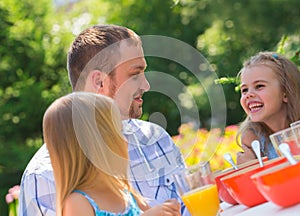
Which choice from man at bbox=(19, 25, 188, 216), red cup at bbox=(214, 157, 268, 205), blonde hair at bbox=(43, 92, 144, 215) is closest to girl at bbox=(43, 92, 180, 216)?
blonde hair at bbox=(43, 92, 144, 215)

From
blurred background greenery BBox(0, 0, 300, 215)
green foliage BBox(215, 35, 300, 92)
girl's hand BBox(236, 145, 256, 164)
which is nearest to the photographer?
girl's hand BBox(236, 145, 256, 164)

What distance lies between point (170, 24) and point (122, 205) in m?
6.73

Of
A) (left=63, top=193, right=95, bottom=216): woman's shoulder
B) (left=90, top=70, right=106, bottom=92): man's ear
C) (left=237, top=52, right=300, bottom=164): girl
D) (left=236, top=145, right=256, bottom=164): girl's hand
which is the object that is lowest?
(left=63, top=193, right=95, bottom=216): woman's shoulder

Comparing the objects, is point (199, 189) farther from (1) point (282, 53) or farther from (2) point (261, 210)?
(1) point (282, 53)

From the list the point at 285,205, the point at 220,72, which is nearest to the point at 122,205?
the point at 285,205

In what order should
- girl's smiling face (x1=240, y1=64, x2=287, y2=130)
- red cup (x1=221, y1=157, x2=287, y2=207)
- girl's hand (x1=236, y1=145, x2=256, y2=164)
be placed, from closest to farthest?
red cup (x1=221, y1=157, x2=287, y2=207)
girl's hand (x1=236, y1=145, x2=256, y2=164)
girl's smiling face (x1=240, y1=64, x2=287, y2=130)

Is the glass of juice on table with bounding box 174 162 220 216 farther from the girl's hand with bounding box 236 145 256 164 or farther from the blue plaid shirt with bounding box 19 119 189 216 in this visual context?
the girl's hand with bounding box 236 145 256 164

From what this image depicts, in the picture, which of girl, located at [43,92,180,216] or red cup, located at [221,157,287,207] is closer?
red cup, located at [221,157,287,207]

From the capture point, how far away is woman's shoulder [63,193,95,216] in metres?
1.99

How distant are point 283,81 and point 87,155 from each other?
4.19 feet

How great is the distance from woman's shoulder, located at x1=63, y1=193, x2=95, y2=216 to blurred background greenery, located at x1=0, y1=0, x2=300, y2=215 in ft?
14.4

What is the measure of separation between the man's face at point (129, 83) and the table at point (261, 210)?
0.64 metres

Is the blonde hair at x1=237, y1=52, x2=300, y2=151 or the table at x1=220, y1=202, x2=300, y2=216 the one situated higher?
the blonde hair at x1=237, y1=52, x2=300, y2=151

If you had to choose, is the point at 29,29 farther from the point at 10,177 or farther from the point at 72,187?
the point at 72,187
